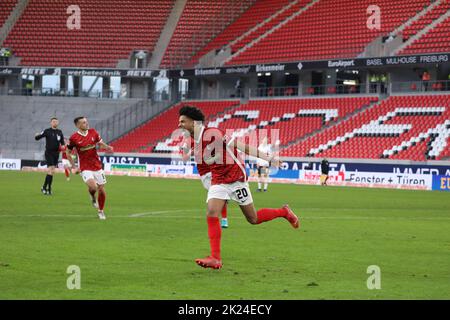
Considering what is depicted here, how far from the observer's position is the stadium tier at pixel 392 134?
48.2m

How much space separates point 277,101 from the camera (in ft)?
201

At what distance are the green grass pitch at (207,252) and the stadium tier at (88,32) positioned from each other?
1760 inches

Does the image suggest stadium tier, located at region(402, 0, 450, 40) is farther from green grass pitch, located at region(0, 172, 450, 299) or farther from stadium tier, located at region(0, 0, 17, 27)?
stadium tier, located at region(0, 0, 17, 27)

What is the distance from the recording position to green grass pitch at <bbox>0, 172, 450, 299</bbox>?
392 inches

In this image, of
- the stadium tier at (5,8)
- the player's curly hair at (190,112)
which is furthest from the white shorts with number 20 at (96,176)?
the stadium tier at (5,8)

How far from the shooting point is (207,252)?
1380 centimetres

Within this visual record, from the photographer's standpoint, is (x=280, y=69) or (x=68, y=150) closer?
(x=68, y=150)

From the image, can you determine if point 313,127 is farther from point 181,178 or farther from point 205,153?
point 205,153

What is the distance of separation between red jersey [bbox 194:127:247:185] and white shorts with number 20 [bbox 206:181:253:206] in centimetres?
6

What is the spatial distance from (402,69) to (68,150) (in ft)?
128

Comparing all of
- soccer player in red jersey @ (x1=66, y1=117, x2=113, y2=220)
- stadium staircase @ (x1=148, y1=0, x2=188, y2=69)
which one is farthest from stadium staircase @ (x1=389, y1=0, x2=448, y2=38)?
soccer player in red jersey @ (x1=66, y1=117, x2=113, y2=220)

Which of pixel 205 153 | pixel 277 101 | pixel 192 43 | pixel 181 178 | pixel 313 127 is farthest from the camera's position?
pixel 192 43
